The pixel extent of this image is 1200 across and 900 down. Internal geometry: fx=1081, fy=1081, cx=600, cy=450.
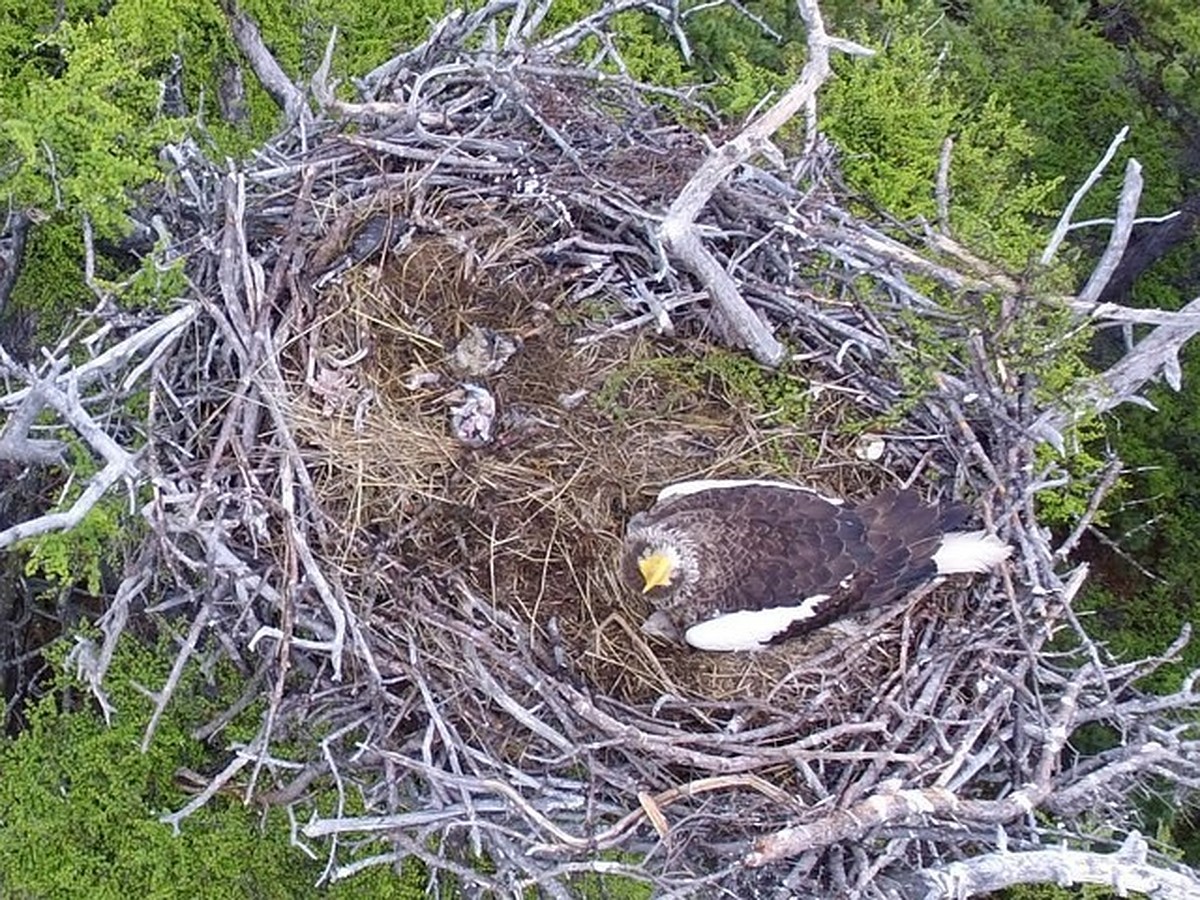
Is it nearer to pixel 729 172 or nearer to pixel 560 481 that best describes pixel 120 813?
pixel 560 481

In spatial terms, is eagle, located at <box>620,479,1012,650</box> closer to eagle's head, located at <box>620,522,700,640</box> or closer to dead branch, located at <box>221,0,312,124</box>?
eagle's head, located at <box>620,522,700,640</box>

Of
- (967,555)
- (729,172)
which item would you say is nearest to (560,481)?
(729,172)

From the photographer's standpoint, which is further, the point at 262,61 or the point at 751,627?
the point at 262,61

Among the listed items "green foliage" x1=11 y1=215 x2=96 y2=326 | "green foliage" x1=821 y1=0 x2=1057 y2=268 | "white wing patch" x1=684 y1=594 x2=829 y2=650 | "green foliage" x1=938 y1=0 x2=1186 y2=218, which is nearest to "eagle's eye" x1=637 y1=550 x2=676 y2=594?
"white wing patch" x1=684 y1=594 x2=829 y2=650

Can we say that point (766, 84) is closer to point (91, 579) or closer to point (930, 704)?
point (930, 704)

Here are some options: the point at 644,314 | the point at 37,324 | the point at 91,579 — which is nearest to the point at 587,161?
the point at 644,314

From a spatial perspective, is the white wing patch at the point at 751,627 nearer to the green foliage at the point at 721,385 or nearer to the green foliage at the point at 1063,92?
the green foliage at the point at 721,385

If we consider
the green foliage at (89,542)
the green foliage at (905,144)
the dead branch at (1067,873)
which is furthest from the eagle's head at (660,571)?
the green foliage at (905,144)
